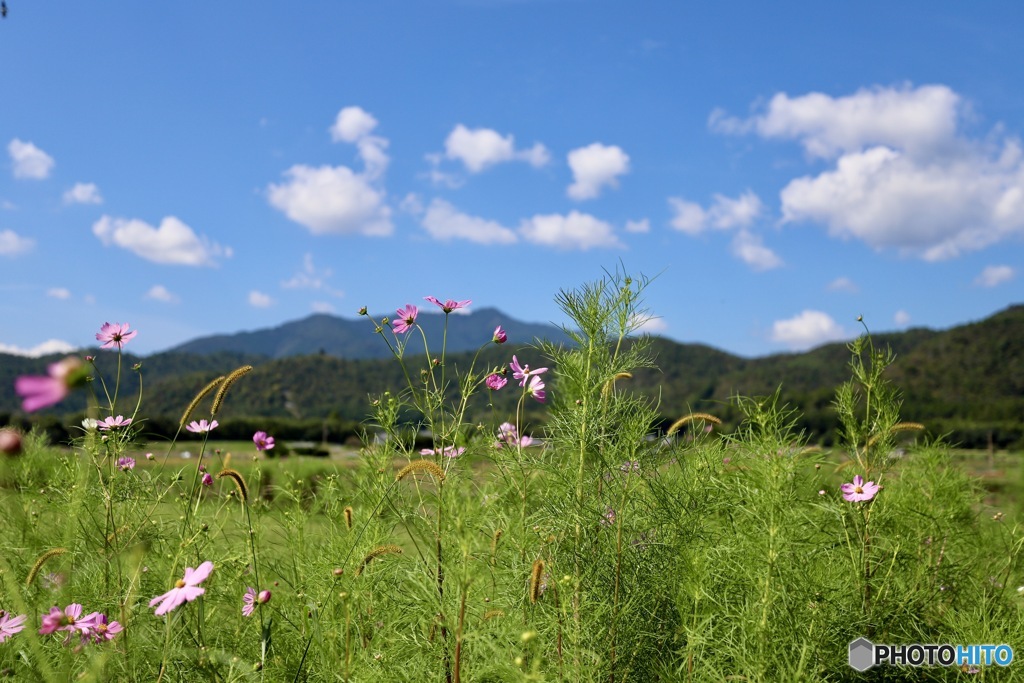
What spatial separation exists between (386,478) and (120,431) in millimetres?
989

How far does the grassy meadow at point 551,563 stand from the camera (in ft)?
6.04

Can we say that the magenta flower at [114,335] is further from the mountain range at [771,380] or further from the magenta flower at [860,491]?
the mountain range at [771,380]

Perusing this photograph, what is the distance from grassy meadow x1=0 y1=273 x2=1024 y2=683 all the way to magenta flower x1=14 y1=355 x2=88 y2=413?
22.6 inches

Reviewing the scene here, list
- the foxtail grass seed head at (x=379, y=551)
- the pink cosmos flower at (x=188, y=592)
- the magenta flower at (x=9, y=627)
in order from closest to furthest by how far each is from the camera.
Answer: the pink cosmos flower at (x=188, y=592) → the foxtail grass seed head at (x=379, y=551) → the magenta flower at (x=9, y=627)

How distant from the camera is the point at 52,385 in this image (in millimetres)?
1022

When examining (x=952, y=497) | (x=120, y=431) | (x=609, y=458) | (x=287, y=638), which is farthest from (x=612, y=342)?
(x=952, y=497)

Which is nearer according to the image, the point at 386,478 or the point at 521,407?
the point at 521,407

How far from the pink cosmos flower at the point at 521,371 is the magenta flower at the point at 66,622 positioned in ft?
4.76

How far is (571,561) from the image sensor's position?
1950mm

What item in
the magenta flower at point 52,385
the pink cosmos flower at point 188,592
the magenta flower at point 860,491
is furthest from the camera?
the magenta flower at point 860,491

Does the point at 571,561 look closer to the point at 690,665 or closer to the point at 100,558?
the point at 690,665

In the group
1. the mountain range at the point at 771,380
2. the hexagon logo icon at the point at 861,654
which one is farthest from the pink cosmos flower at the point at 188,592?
the mountain range at the point at 771,380

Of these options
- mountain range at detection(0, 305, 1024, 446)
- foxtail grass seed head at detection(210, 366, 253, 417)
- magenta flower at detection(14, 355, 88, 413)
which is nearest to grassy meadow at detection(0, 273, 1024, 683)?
foxtail grass seed head at detection(210, 366, 253, 417)

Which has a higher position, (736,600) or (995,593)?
(736,600)
